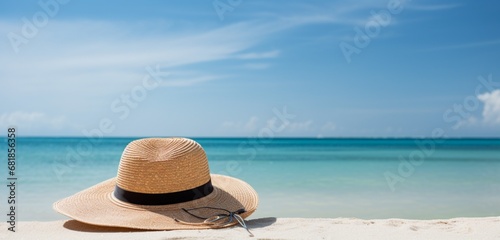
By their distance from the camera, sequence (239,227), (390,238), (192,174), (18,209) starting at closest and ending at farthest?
(390,238) < (239,227) < (192,174) < (18,209)

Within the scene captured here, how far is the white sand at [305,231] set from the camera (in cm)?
281

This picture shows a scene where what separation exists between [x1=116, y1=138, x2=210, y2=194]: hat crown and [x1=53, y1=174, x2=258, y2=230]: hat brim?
119 millimetres

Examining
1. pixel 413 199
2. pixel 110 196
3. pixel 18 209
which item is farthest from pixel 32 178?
pixel 413 199

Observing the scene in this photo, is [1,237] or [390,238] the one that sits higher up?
[390,238]

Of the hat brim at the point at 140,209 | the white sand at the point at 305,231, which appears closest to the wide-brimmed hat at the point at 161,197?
the hat brim at the point at 140,209

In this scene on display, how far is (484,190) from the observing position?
6.97m

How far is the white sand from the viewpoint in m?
2.81

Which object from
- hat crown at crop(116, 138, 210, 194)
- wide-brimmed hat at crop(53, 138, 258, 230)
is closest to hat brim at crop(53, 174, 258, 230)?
wide-brimmed hat at crop(53, 138, 258, 230)

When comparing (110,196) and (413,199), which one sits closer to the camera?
(110,196)

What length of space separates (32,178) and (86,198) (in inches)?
213

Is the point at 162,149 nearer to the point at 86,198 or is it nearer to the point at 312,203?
the point at 86,198

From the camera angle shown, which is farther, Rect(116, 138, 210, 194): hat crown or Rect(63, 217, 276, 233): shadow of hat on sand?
Rect(116, 138, 210, 194): hat crown

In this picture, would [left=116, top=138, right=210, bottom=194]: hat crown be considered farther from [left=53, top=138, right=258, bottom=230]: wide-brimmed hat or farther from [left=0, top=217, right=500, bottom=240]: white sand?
[left=0, top=217, right=500, bottom=240]: white sand

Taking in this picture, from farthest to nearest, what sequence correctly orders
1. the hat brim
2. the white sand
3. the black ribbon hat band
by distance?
the black ribbon hat band → the hat brim → the white sand
